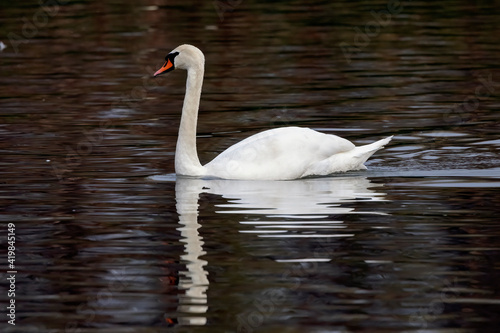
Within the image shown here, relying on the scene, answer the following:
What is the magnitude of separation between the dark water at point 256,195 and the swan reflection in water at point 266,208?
0.08 feet

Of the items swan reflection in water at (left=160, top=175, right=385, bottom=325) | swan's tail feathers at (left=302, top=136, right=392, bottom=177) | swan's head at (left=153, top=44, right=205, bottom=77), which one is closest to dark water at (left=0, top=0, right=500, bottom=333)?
swan reflection in water at (left=160, top=175, right=385, bottom=325)

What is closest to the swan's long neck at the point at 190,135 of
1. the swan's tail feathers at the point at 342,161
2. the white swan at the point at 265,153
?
the white swan at the point at 265,153

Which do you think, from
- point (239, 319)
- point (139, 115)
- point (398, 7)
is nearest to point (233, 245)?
point (239, 319)

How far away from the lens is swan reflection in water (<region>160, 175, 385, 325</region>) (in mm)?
8398

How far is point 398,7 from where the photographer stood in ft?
96.8

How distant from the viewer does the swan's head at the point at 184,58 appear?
12.6m

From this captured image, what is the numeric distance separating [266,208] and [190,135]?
1971 millimetres

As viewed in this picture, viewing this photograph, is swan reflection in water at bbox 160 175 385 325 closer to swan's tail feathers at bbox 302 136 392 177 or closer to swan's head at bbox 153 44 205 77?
swan's tail feathers at bbox 302 136 392 177

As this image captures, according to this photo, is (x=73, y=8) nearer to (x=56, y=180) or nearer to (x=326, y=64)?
(x=326, y=64)

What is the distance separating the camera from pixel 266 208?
35.3 feet

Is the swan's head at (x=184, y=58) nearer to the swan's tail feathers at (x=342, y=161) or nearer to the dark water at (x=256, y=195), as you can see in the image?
the dark water at (x=256, y=195)

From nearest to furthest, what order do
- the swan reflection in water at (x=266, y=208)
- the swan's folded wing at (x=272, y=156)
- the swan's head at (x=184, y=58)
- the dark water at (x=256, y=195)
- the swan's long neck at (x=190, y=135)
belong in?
the dark water at (x=256, y=195)
the swan reflection in water at (x=266, y=208)
the swan's folded wing at (x=272, y=156)
the swan's long neck at (x=190, y=135)
the swan's head at (x=184, y=58)

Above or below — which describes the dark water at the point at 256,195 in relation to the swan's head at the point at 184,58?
below

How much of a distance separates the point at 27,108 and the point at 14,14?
12826mm
